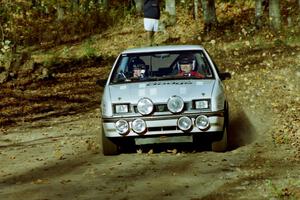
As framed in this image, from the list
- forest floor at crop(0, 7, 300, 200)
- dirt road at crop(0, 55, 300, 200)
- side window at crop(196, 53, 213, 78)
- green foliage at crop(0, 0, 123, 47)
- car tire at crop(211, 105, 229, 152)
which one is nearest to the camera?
dirt road at crop(0, 55, 300, 200)

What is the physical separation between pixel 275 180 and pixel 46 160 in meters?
3.91

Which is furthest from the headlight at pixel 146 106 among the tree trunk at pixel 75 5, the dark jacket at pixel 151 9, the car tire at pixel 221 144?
the tree trunk at pixel 75 5

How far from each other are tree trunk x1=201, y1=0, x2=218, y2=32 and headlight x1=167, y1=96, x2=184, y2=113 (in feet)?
59.5

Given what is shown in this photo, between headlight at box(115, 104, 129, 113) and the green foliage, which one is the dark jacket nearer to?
the green foliage

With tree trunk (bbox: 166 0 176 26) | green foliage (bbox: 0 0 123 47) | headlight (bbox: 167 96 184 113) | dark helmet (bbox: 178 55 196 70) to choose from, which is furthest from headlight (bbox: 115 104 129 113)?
green foliage (bbox: 0 0 123 47)

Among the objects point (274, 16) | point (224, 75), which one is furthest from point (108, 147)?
point (274, 16)

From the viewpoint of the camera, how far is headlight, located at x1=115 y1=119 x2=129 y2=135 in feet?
34.2

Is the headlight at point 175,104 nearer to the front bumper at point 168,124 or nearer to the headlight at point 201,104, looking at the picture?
the front bumper at point 168,124

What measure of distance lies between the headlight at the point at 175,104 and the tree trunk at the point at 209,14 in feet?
59.5

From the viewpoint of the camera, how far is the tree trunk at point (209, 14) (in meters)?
28.1

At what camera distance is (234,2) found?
35.6 meters

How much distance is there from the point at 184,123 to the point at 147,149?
3.96ft

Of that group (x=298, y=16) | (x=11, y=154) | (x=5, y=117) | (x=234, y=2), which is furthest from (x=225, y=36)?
(x=11, y=154)

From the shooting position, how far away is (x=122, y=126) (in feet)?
34.2
